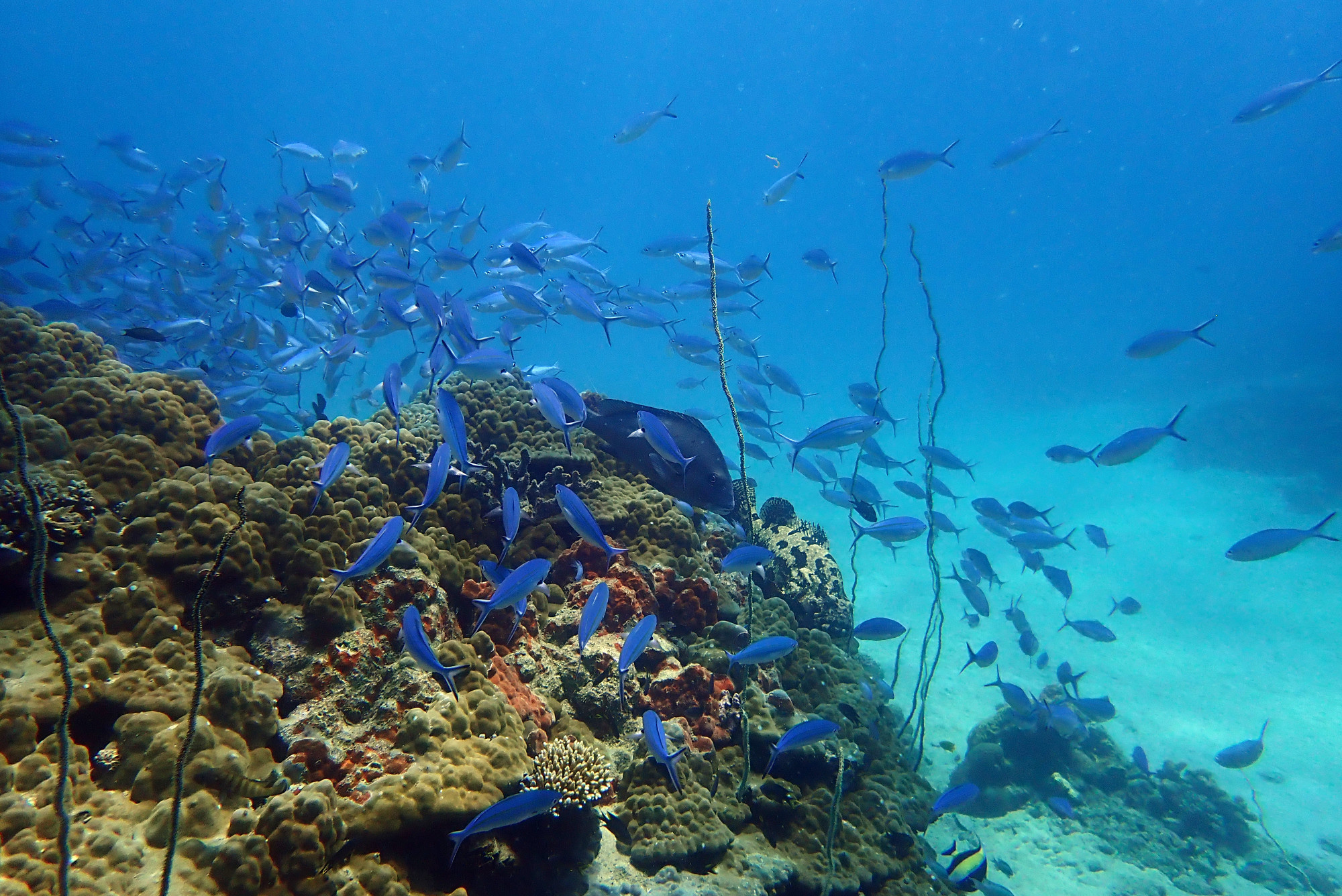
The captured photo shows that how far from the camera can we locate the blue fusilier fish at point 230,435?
3.14 meters

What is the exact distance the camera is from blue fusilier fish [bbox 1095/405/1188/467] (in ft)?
21.3

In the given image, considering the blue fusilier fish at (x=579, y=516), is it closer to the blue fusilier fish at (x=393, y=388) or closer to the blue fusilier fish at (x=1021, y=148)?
the blue fusilier fish at (x=393, y=388)

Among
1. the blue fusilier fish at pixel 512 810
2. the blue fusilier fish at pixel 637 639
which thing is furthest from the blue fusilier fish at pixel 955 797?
the blue fusilier fish at pixel 512 810

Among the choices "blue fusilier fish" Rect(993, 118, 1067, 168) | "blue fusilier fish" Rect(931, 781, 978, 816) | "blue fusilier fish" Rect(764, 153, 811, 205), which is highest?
"blue fusilier fish" Rect(993, 118, 1067, 168)

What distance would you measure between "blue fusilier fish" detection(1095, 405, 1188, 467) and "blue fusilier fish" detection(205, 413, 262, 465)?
8.31 metres

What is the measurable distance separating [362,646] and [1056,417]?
51860 mm

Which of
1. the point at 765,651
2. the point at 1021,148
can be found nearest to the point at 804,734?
the point at 765,651

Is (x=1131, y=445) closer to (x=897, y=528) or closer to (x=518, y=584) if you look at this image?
(x=897, y=528)

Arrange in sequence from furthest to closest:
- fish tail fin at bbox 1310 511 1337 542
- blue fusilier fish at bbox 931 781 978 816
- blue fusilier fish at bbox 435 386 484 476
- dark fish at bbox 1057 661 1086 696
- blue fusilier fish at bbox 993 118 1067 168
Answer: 1. blue fusilier fish at bbox 993 118 1067 168
2. dark fish at bbox 1057 661 1086 696
3. fish tail fin at bbox 1310 511 1337 542
4. blue fusilier fish at bbox 931 781 978 816
5. blue fusilier fish at bbox 435 386 484 476

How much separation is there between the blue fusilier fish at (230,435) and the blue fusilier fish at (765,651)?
11.1ft

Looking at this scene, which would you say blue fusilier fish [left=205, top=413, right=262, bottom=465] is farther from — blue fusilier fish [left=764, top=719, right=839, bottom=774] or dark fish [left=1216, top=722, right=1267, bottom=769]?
dark fish [left=1216, top=722, right=1267, bottom=769]

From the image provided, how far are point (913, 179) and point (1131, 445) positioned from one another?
2706 inches

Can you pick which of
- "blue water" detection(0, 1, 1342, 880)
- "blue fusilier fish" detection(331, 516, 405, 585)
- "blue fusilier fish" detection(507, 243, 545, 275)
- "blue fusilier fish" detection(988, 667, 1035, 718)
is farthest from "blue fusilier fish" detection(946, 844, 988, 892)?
"blue water" detection(0, 1, 1342, 880)

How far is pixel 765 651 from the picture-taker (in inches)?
144
